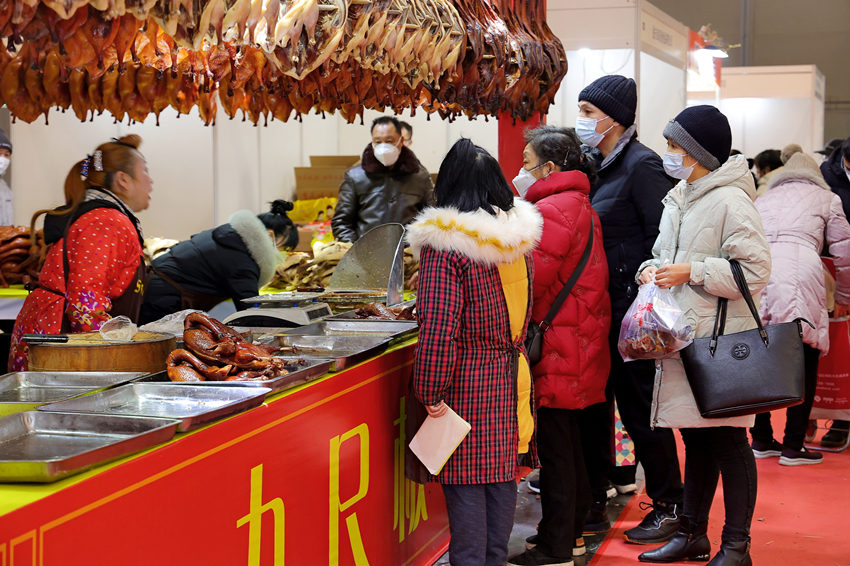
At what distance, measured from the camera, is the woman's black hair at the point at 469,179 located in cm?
296

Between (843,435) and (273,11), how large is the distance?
4.62 meters

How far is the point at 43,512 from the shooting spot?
1.58m

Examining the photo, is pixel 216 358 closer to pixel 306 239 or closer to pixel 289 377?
pixel 289 377

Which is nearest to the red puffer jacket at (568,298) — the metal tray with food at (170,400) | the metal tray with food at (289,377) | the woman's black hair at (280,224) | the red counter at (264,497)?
the red counter at (264,497)

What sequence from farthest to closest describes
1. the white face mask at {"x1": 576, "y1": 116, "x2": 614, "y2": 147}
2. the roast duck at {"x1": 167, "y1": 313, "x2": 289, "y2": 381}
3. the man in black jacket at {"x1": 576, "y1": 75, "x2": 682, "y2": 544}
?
the white face mask at {"x1": 576, "y1": 116, "x2": 614, "y2": 147} < the man in black jacket at {"x1": 576, "y1": 75, "x2": 682, "y2": 544} < the roast duck at {"x1": 167, "y1": 313, "x2": 289, "y2": 381}

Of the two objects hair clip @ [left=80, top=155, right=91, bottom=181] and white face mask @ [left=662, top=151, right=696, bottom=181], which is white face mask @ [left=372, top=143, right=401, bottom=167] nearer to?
hair clip @ [left=80, top=155, right=91, bottom=181]

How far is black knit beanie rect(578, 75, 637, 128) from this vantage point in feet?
12.8

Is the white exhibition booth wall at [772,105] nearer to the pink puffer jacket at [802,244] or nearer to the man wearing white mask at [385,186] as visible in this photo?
the pink puffer jacket at [802,244]

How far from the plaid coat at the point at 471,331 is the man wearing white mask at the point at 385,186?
8.58 ft

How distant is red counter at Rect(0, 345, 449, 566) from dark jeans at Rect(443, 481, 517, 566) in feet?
0.84

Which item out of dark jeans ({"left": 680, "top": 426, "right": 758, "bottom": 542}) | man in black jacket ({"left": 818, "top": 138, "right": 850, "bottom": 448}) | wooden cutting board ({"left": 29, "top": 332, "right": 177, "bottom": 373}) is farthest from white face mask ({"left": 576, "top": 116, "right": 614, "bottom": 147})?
man in black jacket ({"left": 818, "top": 138, "right": 850, "bottom": 448})

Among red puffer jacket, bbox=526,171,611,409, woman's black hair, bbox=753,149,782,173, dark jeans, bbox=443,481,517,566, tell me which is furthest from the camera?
woman's black hair, bbox=753,149,782,173

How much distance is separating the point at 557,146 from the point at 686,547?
1634mm

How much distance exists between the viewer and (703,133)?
329 centimetres
